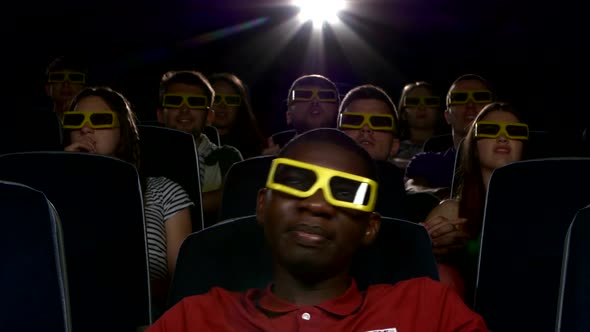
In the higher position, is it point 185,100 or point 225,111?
point 185,100

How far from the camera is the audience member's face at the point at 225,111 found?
4.93 m

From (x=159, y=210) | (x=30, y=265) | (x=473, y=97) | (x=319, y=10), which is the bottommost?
(x=159, y=210)

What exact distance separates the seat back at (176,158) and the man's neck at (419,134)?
6.82 ft

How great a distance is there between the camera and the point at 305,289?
180 cm

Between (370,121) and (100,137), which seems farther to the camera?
(370,121)

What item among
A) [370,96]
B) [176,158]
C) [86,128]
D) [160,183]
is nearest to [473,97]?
Answer: [370,96]

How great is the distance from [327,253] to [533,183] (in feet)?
2.53

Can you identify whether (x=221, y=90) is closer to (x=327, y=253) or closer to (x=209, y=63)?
(x=209, y=63)

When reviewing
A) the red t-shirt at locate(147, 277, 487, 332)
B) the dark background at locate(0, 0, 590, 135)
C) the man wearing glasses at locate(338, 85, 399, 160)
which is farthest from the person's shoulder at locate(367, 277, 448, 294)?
the dark background at locate(0, 0, 590, 135)

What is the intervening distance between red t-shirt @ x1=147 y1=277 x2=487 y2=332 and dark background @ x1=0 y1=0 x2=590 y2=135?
4294 millimetres

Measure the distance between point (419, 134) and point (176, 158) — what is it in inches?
83.7

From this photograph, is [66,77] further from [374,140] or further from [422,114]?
[374,140]

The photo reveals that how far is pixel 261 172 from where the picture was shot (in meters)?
2.61

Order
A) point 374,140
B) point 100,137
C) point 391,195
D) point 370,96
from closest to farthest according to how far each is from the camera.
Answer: point 391,195 → point 100,137 → point 374,140 → point 370,96
